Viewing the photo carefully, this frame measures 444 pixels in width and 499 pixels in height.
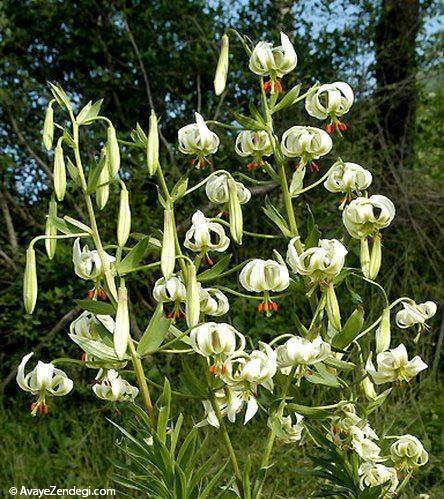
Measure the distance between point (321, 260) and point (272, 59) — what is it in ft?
0.86

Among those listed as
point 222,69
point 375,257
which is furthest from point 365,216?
point 222,69

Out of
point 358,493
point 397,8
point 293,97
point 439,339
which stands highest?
point 397,8

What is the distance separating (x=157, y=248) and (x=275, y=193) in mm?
2156

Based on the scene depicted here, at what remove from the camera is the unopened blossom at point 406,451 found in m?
0.93

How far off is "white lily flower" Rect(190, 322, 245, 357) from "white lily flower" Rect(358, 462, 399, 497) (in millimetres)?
260

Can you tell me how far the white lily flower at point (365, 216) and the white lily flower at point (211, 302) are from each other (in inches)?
6.4

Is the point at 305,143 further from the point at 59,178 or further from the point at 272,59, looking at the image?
the point at 59,178

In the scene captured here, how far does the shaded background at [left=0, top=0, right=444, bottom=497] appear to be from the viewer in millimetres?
2838

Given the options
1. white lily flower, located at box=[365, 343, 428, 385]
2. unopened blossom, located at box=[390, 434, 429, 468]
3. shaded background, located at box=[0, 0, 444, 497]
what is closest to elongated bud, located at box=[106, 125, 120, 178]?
white lily flower, located at box=[365, 343, 428, 385]

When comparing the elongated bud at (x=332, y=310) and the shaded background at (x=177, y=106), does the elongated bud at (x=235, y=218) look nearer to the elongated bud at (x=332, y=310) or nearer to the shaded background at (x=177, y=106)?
the elongated bud at (x=332, y=310)

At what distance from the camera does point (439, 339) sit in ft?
8.57

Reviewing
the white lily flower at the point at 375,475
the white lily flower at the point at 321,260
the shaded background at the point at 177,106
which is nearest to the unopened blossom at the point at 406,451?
the white lily flower at the point at 375,475

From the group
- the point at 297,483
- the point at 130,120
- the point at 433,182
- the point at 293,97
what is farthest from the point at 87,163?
the point at 293,97

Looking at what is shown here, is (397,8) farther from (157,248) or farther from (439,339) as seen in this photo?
(157,248)
